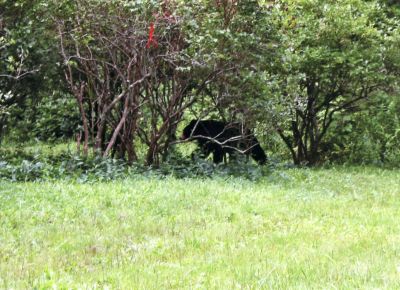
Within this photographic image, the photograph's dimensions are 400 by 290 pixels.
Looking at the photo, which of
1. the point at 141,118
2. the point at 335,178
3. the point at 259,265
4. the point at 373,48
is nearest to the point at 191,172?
the point at 141,118

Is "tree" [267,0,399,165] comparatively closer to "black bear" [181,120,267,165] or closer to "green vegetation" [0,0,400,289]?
"green vegetation" [0,0,400,289]

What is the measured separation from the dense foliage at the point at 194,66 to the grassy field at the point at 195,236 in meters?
2.83

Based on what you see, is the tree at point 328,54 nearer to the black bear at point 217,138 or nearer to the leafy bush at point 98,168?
the black bear at point 217,138

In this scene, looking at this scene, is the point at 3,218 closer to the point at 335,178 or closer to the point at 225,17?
the point at 225,17

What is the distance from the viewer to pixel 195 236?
5.69m

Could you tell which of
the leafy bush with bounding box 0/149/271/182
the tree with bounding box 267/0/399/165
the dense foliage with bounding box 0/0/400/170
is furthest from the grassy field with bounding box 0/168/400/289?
the tree with bounding box 267/0/399/165

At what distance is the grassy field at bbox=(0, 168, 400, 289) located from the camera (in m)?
4.08

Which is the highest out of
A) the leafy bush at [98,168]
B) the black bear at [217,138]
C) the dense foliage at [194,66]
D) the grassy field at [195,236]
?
the dense foliage at [194,66]

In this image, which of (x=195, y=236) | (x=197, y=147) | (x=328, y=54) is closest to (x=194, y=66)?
(x=197, y=147)

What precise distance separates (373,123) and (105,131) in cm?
716

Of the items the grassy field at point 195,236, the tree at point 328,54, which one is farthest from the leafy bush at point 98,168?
the tree at point 328,54

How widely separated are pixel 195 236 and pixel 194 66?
5479 mm

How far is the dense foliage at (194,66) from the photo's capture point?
1060 centimetres

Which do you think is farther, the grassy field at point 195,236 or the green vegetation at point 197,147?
the green vegetation at point 197,147
